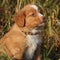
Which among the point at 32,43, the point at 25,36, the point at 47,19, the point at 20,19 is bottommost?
the point at 32,43

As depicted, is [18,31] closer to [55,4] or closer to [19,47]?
[19,47]

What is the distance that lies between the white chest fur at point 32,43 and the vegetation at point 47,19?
0.25 m

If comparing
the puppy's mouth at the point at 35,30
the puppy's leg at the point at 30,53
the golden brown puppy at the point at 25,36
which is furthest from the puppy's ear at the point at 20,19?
the puppy's leg at the point at 30,53

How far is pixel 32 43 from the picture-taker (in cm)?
749

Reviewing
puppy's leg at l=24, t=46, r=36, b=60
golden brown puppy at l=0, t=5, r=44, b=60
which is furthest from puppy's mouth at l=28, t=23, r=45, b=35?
puppy's leg at l=24, t=46, r=36, b=60

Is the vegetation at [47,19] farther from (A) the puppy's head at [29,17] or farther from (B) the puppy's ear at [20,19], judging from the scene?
(B) the puppy's ear at [20,19]

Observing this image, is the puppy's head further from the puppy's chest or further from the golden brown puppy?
the puppy's chest

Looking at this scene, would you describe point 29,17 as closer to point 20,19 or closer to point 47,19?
point 20,19

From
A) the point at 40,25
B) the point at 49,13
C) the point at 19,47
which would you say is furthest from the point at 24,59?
the point at 49,13

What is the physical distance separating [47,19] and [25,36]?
84 centimetres

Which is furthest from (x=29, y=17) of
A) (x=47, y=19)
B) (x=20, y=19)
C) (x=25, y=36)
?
(x=47, y=19)

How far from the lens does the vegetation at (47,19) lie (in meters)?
7.86

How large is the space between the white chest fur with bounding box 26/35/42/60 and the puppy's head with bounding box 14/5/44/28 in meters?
0.27

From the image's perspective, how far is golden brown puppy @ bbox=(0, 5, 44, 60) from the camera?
7191 millimetres
